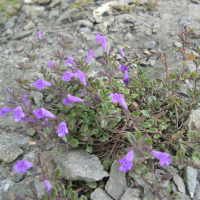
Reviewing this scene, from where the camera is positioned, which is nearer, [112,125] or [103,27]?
[112,125]

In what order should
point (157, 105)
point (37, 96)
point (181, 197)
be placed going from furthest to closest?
point (37, 96), point (157, 105), point (181, 197)

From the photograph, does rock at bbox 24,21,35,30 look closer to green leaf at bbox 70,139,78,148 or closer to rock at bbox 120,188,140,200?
green leaf at bbox 70,139,78,148

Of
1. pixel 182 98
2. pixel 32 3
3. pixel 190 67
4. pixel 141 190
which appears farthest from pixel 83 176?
pixel 32 3

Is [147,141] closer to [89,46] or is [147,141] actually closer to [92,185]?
[92,185]

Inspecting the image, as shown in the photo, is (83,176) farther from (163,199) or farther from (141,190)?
(163,199)

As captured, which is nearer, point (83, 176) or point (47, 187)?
point (47, 187)

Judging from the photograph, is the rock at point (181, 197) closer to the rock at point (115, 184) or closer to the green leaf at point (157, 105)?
the rock at point (115, 184)

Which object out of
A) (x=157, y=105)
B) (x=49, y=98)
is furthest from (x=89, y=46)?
(x=157, y=105)
